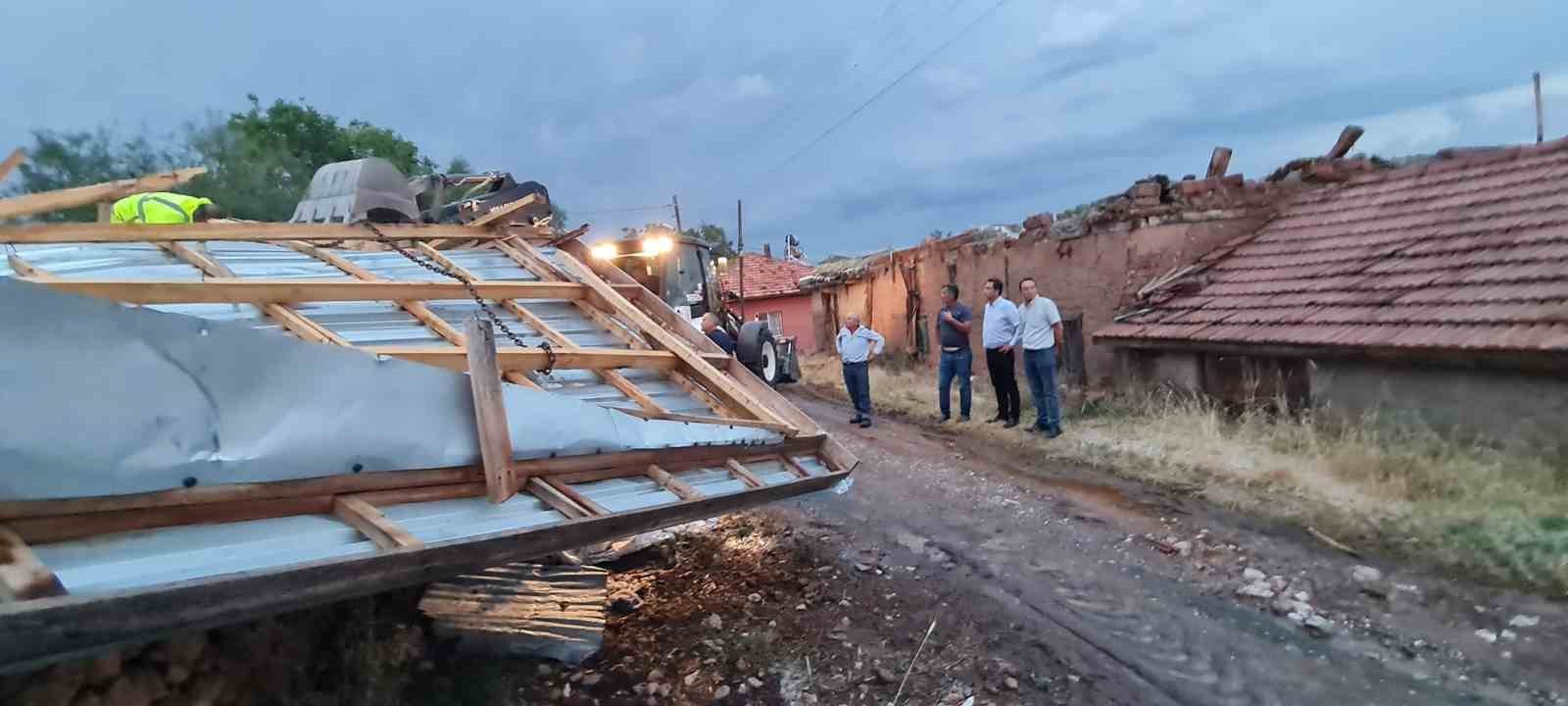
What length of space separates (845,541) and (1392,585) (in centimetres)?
306

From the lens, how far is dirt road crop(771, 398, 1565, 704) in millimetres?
3471

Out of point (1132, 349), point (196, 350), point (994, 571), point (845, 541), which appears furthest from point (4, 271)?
point (1132, 349)

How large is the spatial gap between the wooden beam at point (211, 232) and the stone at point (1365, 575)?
581 cm

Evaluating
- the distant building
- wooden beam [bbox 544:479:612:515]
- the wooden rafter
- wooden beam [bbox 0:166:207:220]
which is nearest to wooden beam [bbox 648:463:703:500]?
wooden beam [bbox 544:479:612:515]

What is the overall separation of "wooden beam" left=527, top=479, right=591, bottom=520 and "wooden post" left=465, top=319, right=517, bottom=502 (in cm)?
8

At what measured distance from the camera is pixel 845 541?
5645mm

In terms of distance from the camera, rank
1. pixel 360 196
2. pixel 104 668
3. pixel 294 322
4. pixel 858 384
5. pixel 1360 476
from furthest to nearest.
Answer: pixel 858 384 → pixel 360 196 → pixel 1360 476 → pixel 294 322 → pixel 104 668

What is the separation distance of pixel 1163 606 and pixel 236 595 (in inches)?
160

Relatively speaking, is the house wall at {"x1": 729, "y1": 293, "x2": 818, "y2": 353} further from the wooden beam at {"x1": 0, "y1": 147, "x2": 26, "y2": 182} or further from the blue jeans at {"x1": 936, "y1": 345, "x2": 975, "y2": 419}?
the wooden beam at {"x1": 0, "y1": 147, "x2": 26, "y2": 182}

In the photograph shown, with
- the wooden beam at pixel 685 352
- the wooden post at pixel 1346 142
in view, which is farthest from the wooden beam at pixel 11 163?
the wooden post at pixel 1346 142

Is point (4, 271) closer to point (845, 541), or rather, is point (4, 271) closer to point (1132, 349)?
point (845, 541)

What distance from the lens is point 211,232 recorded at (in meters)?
4.63

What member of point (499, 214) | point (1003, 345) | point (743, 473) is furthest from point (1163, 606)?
point (499, 214)

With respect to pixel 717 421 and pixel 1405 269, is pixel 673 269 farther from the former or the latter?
pixel 1405 269
